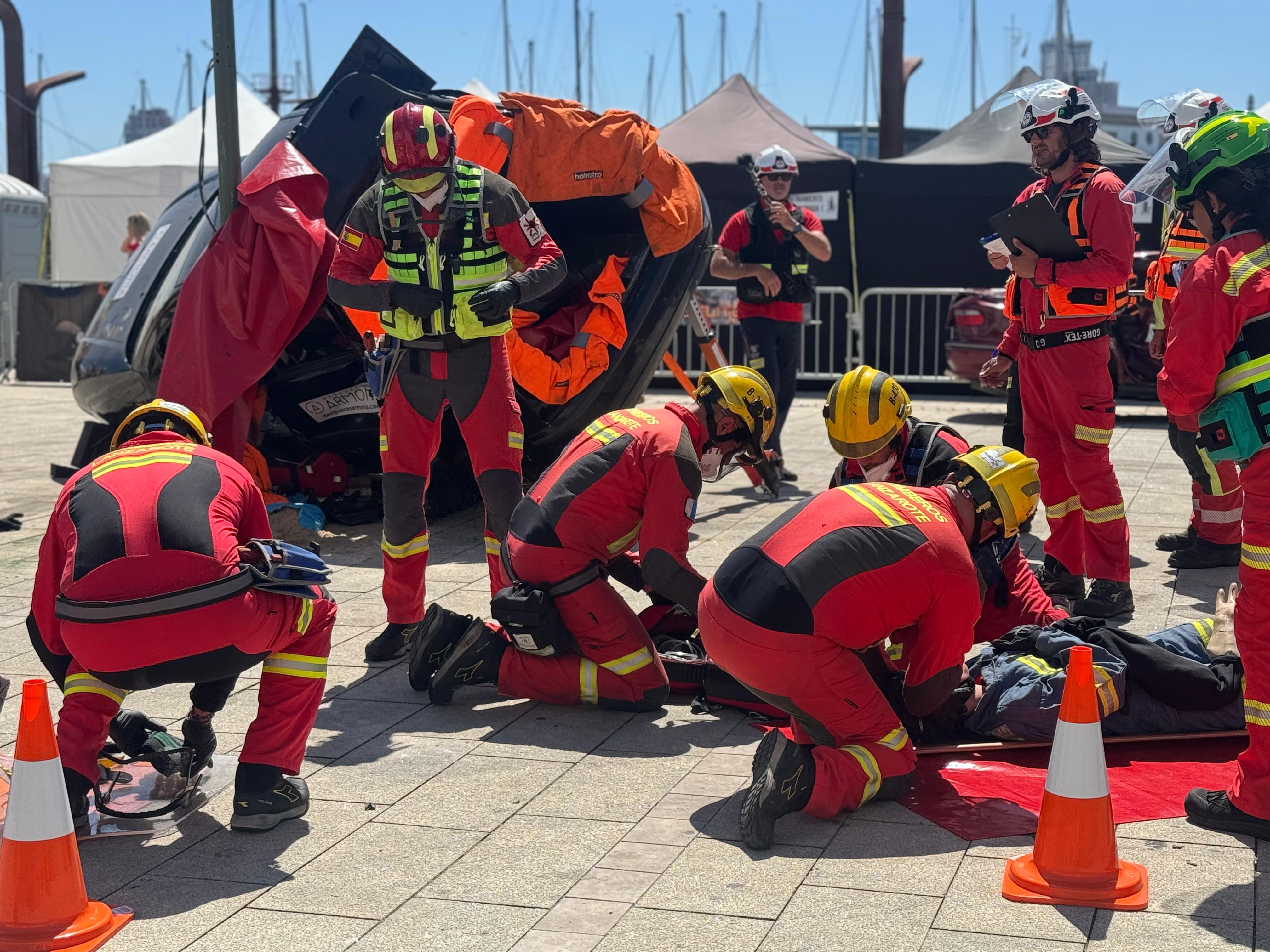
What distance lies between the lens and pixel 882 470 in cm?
541

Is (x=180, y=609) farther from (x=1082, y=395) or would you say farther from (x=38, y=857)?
(x=1082, y=395)

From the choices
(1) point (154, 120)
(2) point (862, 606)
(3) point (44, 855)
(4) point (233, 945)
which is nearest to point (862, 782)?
(2) point (862, 606)

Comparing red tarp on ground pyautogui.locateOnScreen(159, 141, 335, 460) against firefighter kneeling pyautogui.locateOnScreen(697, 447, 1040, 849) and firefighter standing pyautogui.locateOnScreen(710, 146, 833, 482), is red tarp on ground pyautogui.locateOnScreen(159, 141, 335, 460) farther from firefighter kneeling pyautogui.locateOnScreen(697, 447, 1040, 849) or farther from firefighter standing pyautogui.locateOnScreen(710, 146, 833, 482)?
firefighter kneeling pyautogui.locateOnScreen(697, 447, 1040, 849)

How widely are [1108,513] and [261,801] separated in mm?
3855

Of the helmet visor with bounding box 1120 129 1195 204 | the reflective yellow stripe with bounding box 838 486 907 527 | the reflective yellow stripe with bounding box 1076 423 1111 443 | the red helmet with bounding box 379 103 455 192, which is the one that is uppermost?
the red helmet with bounding box 379 103 455 192

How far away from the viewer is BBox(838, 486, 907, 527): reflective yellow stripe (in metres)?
3.96

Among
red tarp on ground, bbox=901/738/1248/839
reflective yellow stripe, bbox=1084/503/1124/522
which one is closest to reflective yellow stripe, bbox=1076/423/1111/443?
reflective yellow stripe, bbox=1084/503/1124/522

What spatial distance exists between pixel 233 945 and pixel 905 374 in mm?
13228

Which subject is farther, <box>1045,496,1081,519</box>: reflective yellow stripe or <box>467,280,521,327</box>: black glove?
<box>1045,496,1081,519</box>: reflective yellow stripe

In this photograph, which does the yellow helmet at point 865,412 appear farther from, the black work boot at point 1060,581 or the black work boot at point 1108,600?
the black work boot at point 1060,581

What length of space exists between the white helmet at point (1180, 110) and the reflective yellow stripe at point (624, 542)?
11.0ft

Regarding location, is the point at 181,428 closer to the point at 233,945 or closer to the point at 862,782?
the point at 233,945

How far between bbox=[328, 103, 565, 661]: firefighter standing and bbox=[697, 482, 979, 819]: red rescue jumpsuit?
187 centimetres

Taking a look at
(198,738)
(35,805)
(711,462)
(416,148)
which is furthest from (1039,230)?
(35,805)
